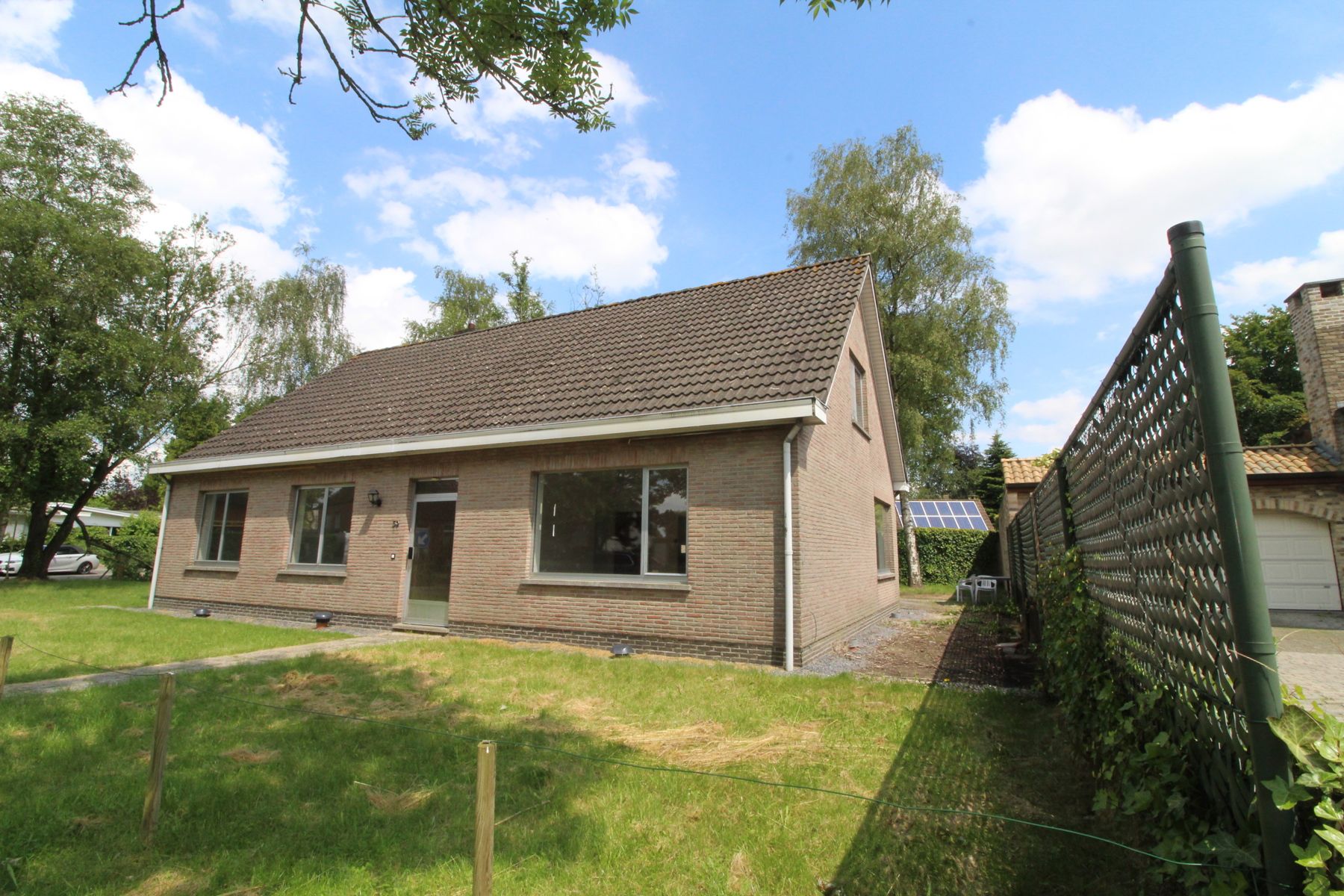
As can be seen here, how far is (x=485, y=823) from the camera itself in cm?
216

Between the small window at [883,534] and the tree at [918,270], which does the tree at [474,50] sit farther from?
the tree at [918,270]

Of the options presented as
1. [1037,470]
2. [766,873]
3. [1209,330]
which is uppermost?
[1037,470]

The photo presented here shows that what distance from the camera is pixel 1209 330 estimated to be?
1.86 m

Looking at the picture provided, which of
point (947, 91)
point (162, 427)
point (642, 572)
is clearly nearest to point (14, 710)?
point (642, 572)

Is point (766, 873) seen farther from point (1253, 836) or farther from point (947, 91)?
point (947, 91)

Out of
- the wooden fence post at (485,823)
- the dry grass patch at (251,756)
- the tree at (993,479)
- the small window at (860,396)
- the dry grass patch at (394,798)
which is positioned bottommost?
the dry grass patch at (394,798)

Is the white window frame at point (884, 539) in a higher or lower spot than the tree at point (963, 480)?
lower

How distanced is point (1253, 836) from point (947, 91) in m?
6.30

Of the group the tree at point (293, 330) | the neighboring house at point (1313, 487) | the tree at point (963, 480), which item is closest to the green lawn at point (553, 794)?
the neighboring house at point (1313, 487)

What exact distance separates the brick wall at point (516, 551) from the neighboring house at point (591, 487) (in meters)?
0.03

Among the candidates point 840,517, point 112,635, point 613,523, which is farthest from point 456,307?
point 840,517

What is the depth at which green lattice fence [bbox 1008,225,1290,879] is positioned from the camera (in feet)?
5.68

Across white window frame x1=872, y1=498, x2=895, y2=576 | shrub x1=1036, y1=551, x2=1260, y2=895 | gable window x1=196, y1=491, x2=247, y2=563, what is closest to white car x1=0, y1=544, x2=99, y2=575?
gable window x1=196, y1=491, x2=247, y2=563

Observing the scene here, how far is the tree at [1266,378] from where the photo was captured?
3139 cm
